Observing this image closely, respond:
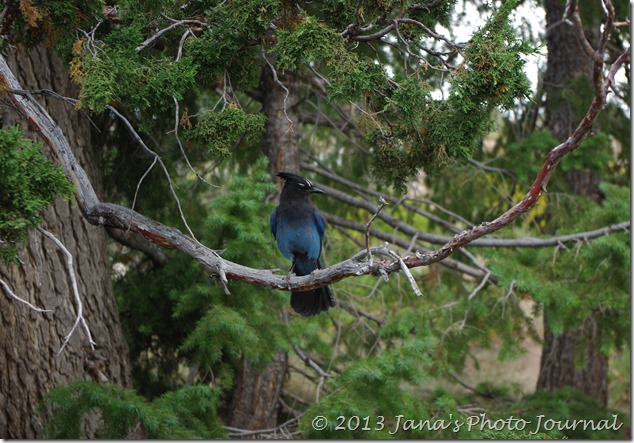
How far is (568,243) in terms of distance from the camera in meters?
7.97

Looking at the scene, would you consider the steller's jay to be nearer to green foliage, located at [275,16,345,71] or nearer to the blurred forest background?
the blurred forest background

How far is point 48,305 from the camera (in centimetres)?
600

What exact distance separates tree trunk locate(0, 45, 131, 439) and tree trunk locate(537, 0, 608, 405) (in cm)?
589

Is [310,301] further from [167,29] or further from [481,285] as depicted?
[481,285]

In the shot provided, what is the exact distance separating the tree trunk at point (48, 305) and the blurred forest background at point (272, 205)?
0.02 meters

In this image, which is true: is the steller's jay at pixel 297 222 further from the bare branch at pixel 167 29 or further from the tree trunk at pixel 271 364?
the bare branch at pixel 167 29

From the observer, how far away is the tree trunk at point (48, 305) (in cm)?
589

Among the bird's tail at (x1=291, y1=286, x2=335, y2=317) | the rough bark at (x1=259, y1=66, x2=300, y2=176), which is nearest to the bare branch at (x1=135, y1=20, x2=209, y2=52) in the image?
the bird's tail at (x1=291, y1=286, x2=335, y2=317)

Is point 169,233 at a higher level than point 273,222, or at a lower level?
lower

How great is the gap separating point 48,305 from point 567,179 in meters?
6.85

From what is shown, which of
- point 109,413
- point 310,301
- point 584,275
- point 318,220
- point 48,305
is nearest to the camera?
point 109,413

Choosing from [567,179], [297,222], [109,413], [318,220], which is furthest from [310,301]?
[567,179]

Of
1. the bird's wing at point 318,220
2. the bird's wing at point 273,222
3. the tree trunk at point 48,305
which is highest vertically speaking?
the bird's wing at point 318,220

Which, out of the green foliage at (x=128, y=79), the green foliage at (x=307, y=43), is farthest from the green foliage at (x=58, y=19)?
the green foliage at (x=307, y=43)
